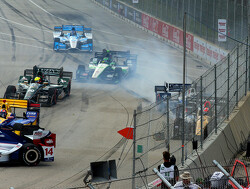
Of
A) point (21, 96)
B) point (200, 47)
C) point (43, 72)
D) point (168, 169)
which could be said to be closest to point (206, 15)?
point (200, 47)

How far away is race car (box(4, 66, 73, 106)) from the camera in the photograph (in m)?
25.2

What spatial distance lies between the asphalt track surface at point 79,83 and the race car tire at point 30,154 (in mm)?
265

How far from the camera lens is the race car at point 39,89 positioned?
25.2 meters

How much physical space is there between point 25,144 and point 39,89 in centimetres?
960

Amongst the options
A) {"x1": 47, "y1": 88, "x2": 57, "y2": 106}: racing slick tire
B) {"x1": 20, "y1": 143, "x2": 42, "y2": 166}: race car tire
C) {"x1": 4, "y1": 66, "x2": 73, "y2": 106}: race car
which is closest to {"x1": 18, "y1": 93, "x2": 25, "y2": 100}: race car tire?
{"x1": 4, "y1": 66, "x2": 73, "y2": 106}: race car

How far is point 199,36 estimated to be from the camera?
41.0 meters

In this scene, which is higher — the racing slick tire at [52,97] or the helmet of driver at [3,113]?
the racing slick tire at [52,97]

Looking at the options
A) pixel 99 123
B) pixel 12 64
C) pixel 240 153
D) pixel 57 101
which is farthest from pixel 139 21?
pixel 240 153

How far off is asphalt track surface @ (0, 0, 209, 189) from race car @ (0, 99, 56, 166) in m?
0.29

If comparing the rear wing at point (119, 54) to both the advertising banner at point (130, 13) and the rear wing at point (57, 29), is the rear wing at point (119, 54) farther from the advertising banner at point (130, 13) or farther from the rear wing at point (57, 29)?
the advertising banner at point (130, 13)

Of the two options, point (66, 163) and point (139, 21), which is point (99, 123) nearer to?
point (66, 163)

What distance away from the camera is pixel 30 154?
16172 millimetres

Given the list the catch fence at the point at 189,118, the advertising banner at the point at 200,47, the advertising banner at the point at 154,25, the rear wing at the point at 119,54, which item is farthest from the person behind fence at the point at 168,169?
the advertising banner at the point at 154,25

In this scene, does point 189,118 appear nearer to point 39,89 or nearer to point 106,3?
point 39,89
